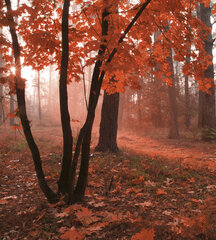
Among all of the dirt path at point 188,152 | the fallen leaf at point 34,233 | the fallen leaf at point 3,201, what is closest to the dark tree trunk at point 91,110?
the fallen leaf at point 34,233

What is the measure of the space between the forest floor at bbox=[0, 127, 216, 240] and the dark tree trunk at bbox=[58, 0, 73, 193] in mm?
345

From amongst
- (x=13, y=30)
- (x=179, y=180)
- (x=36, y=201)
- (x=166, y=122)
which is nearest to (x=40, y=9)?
(x=13, y=30)

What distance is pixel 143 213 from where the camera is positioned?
2.81 m

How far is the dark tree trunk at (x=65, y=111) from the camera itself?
9.08ft

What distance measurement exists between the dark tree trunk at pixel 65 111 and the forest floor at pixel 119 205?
35 cm

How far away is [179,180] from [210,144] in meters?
5.20

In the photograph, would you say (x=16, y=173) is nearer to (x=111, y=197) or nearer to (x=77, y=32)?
(x=111, y=197)

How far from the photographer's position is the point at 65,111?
2.94 m

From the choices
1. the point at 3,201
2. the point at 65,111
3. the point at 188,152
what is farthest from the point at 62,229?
the point at 188,152

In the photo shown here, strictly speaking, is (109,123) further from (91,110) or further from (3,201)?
(3,201)

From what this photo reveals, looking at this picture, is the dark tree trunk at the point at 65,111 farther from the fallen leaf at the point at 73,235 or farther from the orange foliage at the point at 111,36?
the fallen leaf at the point at 73,235

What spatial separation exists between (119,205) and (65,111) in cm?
160

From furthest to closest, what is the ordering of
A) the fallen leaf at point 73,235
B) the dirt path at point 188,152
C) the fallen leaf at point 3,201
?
the dirt path at point 188,152 < the fallen leaf at point 3,201 < the fallen leaf at point 73,235

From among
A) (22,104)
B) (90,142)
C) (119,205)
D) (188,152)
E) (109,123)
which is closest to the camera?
(22,104)
